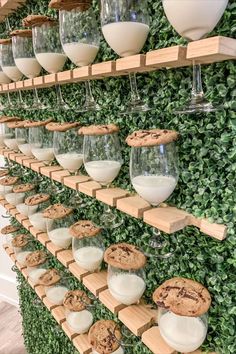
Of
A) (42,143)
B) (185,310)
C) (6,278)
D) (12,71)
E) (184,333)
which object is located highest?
(12,71)

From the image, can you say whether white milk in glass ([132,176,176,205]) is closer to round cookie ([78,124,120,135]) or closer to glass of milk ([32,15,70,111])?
round cookie ([78,124,120,135])

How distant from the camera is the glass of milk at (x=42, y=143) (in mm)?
1516

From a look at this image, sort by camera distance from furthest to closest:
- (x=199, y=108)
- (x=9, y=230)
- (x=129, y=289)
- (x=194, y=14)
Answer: (x=9, y=230) → (x=129, y=289) → (x=199, y=108) → (x=194, y=14)

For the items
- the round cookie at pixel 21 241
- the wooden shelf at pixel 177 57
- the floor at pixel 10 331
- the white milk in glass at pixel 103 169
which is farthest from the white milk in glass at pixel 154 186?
the floor at pixel 10 331

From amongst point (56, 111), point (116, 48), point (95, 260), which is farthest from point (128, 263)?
point (56, 111)

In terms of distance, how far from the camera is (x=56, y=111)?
1.64 meters

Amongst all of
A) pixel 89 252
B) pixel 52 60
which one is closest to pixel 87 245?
pixel 89 252

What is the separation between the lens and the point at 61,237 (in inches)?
61.8

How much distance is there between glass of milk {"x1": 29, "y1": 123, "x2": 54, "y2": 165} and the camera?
1.52m

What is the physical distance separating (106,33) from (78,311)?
1202 mm

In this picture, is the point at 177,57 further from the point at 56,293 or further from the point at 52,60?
the point at 56,293

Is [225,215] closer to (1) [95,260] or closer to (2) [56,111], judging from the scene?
(1) [95,260]

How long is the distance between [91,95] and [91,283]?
76 centimetres

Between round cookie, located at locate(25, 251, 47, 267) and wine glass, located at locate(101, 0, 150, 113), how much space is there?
1.36 m
